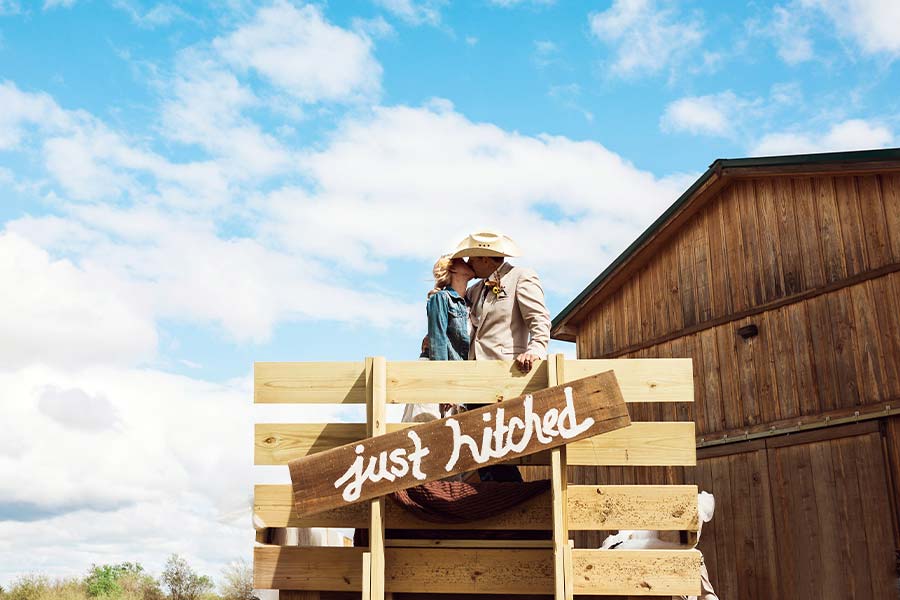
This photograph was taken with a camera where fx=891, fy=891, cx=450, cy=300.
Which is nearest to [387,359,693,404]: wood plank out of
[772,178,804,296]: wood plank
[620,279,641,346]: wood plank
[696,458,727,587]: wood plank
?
[772,178,804,296]: wood plank

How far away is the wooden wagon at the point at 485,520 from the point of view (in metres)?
5.05

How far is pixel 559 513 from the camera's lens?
493cm

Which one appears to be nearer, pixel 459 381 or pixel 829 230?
pixel 459 381

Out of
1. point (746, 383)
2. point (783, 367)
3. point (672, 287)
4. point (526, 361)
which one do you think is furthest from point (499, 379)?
point (672, 287)

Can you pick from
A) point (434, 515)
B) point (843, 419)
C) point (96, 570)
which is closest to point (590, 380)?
point (434, 515)

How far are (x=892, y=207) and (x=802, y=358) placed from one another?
1.95m

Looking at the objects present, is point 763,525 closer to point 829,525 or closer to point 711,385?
point 829,525

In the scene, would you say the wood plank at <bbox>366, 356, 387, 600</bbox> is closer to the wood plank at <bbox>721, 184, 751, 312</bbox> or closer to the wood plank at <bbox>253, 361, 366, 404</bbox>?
the wood plank at <bbox>253, 361, 366, 404</bbox>

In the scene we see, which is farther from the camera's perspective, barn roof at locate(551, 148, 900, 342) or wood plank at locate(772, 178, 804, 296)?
wood plank at locate(772, 178, 804, 296)

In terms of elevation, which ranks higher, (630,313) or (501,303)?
(630,313)

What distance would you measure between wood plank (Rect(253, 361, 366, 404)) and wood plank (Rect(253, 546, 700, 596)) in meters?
0.89

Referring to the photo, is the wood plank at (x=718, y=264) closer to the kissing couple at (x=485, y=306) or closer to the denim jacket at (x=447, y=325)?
the kissing couple at (x=485, y=306)

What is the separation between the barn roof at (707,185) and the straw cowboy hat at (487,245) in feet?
17.9

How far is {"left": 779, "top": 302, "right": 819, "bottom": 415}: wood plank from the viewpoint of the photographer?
10.2 metres
